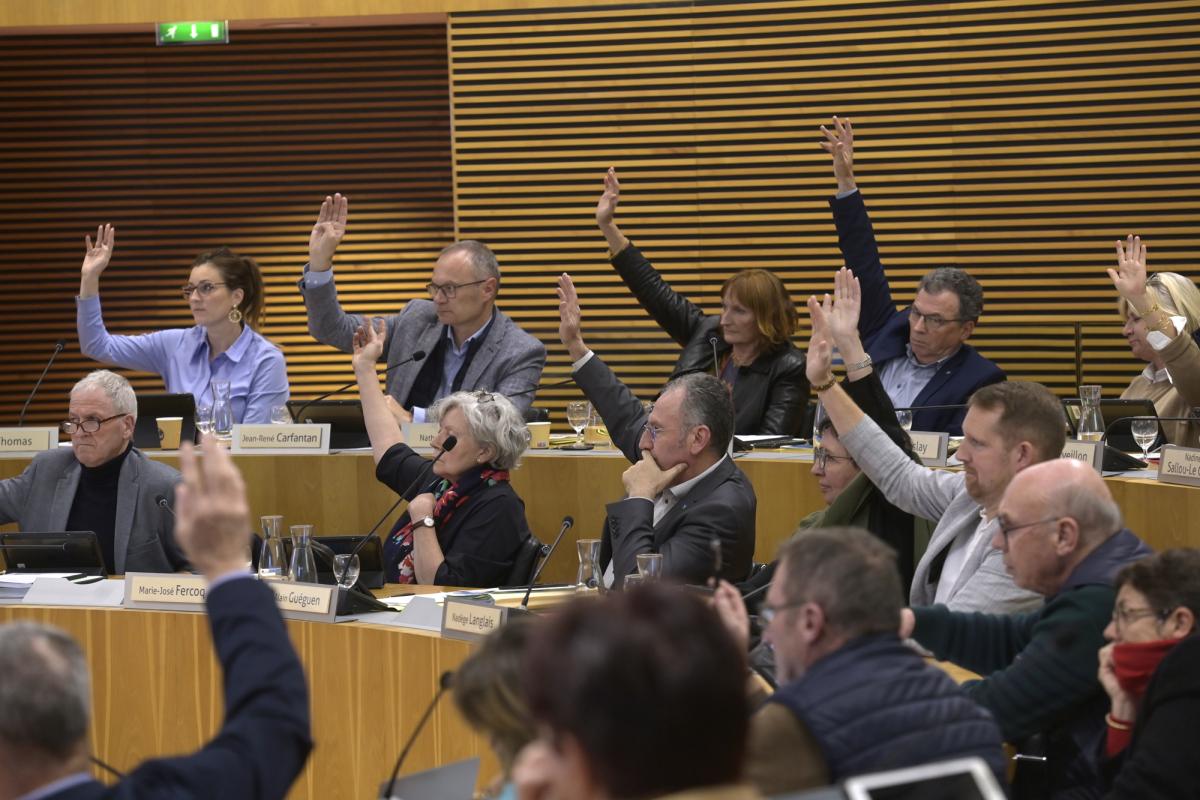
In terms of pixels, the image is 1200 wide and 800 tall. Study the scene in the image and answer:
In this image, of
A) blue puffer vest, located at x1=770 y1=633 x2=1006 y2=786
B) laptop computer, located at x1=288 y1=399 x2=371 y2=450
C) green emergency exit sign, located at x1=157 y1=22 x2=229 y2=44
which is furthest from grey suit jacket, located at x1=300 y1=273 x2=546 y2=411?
blue puffer vest, located at x1=770 y1=633 x2=1006 y2=786

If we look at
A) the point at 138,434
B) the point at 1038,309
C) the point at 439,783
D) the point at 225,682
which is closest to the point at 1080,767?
the point at 439,783

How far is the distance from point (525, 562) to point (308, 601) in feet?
2.79

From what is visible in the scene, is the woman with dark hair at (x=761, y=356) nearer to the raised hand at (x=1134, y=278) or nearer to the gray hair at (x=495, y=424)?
the raised hand at (x=1134, y=278)

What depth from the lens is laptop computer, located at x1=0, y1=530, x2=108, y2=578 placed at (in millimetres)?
4008

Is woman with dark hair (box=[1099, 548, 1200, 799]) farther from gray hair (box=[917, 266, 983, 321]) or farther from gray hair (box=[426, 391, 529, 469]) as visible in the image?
gray hair (box=[917, 266, 983, 321])

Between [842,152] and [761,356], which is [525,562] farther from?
[842,152]

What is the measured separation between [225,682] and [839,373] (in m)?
6.22

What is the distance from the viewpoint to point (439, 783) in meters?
2.28

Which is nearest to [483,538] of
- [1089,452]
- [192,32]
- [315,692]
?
[315,692]

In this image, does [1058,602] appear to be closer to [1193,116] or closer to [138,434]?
[138,434]

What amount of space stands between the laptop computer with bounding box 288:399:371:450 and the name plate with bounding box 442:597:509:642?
2.33 meters

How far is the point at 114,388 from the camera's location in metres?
4.41

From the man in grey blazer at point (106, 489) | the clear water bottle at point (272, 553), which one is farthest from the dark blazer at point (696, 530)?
the man in grey blazer at point (106, 489)

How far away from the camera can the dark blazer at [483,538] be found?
161 inches
